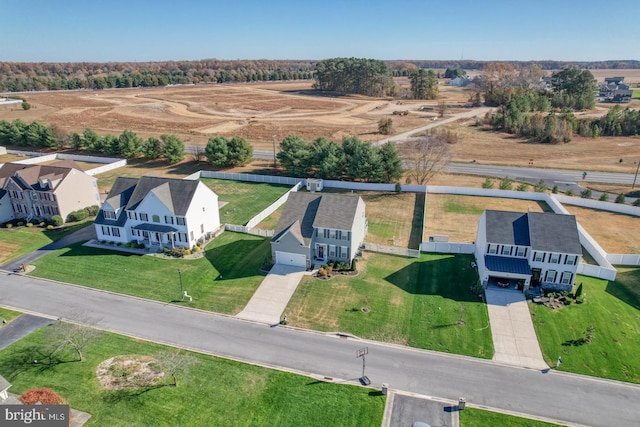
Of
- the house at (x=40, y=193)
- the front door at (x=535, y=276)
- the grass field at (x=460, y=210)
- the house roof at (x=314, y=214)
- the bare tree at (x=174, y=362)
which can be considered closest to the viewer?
the bare tree at (x=174, y=362)

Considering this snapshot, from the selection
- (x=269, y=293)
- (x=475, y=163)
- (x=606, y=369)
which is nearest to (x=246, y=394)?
(x=269, y=293)

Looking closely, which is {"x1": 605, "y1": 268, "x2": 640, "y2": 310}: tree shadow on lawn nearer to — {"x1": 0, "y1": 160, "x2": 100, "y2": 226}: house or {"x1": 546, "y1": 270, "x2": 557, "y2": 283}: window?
{"x1": 546, "y1": 270, "x2": 557, "y2": 283}: window

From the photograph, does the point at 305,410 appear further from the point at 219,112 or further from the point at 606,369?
the point at 219,112

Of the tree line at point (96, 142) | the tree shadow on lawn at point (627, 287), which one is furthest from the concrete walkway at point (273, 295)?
the tree line at point (96, 142)

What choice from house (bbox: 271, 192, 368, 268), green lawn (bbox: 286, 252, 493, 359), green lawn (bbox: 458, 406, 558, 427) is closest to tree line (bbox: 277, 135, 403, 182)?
house (bbox: 271, 192, 368, 268)

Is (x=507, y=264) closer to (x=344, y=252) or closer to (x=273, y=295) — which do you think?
(x=344, y=252)

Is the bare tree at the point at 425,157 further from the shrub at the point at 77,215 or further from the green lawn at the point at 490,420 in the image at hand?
the shrub at the point at 77,215

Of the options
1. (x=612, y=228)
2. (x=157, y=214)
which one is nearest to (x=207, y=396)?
(x=157, y=214)
